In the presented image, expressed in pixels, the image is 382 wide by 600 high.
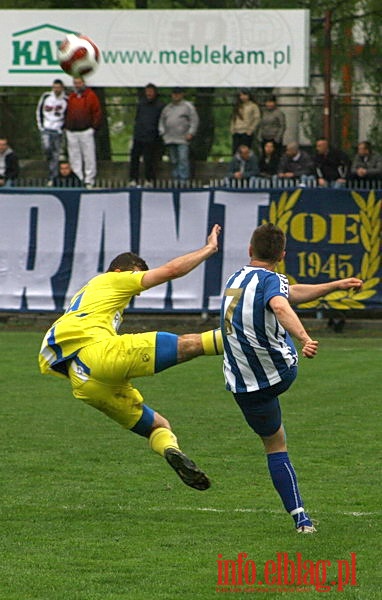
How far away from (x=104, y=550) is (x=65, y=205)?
43.2ft

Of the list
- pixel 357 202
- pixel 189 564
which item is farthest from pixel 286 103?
pixel 189 564

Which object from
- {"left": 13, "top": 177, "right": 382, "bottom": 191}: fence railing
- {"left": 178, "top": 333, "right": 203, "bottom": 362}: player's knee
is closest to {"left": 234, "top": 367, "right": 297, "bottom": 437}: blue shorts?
{"left": 178, "top": 333, "right": 203, "bottom": 362}: player's knee

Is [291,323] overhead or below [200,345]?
overhead

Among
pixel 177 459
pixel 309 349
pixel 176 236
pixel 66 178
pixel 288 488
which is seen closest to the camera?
pixel 309 349

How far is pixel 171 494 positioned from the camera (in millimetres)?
9289

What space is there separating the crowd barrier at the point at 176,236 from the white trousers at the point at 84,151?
1.75m

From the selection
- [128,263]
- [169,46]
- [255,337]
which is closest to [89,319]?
[128,263]

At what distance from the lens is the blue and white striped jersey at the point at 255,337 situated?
25.7ft

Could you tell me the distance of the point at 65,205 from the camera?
20.3 m

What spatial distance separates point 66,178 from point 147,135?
5.16 ft

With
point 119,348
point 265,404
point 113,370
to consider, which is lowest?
point 265,404

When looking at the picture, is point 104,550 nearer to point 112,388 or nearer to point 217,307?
point 112,388

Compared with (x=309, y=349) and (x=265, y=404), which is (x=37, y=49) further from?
(x=309, y=349)

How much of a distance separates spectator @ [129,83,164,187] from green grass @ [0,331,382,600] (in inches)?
303
